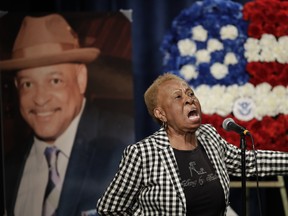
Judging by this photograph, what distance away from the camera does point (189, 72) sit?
3619 mm

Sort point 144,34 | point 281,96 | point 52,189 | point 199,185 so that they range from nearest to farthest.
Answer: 1. point 199,185
2. point 281,96
3. point 52,189
4. point 144,34

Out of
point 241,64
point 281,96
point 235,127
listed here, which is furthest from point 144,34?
point 235,127

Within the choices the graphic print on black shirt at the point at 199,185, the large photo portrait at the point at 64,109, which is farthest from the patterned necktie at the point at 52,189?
the graphic print on black shirt at the point at 199,185

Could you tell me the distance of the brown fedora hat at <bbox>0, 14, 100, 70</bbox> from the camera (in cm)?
386

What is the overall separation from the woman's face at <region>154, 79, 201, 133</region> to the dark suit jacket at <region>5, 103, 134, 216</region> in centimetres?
144

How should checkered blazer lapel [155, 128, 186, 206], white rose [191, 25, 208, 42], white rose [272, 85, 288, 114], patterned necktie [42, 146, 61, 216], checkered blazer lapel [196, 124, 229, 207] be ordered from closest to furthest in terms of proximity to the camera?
checkered blazer lapel [155, 128, 186, 206] → checkered blazer lapel [196, 124, 229, 207] → white rose [272, 85, 288, 114] → white rose [191, 25, 208, 42] → patterned necktie [42, 146, 61, 216]

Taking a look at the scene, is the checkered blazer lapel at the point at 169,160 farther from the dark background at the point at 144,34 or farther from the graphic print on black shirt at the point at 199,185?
the dark background at the point at 144,34

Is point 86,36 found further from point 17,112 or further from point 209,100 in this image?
point 209,100

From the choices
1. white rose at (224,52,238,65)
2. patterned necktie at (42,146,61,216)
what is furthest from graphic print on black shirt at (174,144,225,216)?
patterned necktie at (42,146,61,216)

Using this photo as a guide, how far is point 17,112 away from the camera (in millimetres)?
3867

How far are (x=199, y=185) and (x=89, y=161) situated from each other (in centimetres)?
167

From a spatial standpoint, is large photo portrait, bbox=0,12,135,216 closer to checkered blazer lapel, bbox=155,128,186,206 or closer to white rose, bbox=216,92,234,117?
white rose, bbox=216,92,234,117

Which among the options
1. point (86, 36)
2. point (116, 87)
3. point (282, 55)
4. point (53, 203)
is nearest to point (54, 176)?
point (53, 203)

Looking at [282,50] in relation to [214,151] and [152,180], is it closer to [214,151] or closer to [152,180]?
[214,151]
